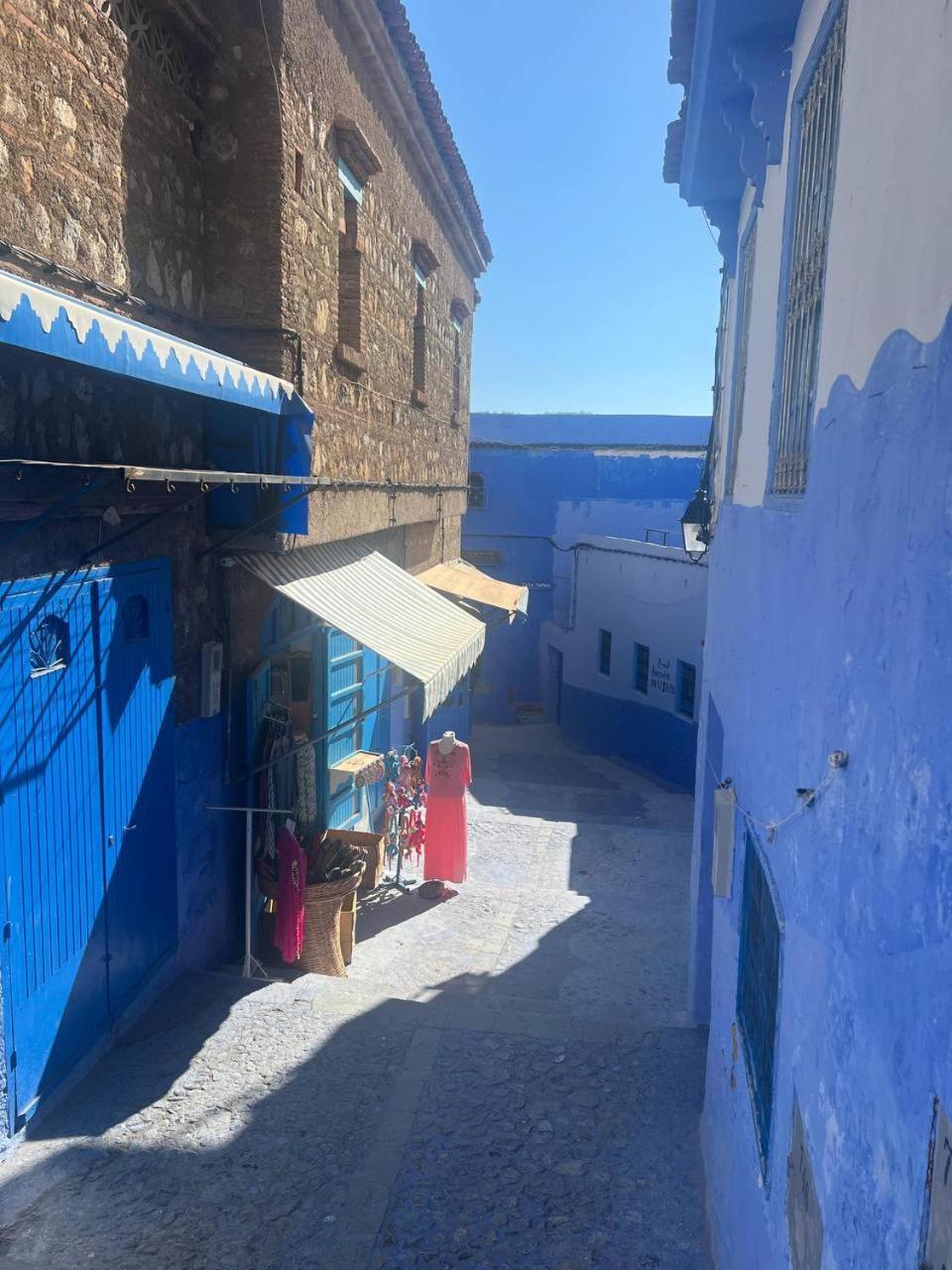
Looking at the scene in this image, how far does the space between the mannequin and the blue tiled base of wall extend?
752 centimetres

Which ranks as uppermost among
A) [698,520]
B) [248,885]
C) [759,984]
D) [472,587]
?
[698,520]

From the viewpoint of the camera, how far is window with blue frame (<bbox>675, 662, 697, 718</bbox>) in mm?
16625

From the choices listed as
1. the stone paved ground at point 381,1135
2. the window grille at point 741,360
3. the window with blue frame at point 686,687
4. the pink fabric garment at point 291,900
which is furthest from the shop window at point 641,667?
the pink fabric garment at point 291,900

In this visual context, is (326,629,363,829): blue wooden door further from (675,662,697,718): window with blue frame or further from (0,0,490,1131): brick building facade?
(675,662,697,718): window with blue frame

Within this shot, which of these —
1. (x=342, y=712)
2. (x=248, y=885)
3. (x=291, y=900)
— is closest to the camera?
(x=248, y=885)

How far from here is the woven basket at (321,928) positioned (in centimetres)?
711

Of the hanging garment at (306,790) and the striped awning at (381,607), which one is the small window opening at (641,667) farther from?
the hanging garment at (306,790)

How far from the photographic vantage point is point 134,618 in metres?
5.47

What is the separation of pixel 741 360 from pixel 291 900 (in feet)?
16.4


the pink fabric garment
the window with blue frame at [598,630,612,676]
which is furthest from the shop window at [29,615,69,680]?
the window with blue frame at [598,630,612,676]

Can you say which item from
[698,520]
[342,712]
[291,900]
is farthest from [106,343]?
[698,520]

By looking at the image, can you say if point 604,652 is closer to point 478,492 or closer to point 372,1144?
point 478,492

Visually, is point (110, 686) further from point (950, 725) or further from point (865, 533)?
point (950, 725)

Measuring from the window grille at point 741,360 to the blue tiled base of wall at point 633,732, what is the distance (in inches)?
420
